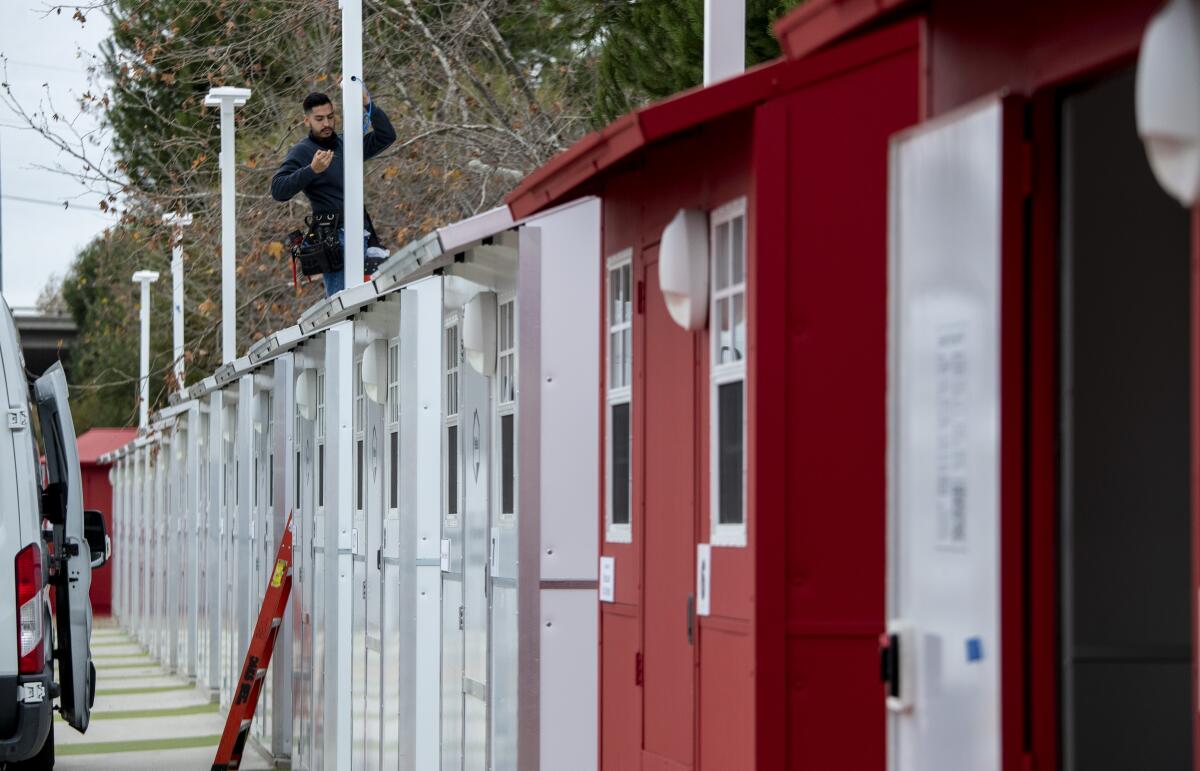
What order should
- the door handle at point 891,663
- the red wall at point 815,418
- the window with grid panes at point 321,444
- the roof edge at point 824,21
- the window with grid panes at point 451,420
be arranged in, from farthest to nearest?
the window with grid panes at point 321,444
the window with grid panes at point 451,420
the red wall at point 815,418
the door handle at point 891,663
the roof edge at point 824,21

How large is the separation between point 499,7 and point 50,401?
10211 millimetres

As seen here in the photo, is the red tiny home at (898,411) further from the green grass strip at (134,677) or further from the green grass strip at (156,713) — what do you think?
the green grass strip at (134,677)

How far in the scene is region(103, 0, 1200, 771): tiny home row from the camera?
470cm

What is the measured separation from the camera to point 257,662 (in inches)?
561

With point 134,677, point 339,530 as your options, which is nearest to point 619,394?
point 339,530

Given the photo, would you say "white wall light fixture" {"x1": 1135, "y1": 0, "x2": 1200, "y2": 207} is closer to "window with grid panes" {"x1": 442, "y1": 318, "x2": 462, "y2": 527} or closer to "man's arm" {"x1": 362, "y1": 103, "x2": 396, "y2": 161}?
"window with grid panes" {"x1": 442, "y1": 318, "x2": 462, "y2": 527}

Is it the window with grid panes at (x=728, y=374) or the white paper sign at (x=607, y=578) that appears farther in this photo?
the white paper sign at (x=607, y=578)

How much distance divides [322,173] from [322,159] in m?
0.60

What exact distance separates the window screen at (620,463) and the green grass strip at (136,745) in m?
9.64

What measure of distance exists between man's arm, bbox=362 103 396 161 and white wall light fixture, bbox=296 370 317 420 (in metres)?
3.54

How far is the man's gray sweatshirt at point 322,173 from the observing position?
16.8 m

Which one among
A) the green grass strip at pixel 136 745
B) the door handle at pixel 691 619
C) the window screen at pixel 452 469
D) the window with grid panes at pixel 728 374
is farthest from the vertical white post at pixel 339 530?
the window with grid panes at pixel 728 374

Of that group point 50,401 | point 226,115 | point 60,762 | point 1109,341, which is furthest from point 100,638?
point 1109,341

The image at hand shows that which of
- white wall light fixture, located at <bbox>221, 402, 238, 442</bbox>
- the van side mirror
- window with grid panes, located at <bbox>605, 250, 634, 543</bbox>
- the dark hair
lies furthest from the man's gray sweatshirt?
window with grid panes, located at <bbox>605, 250, 634, 543</bbox>
